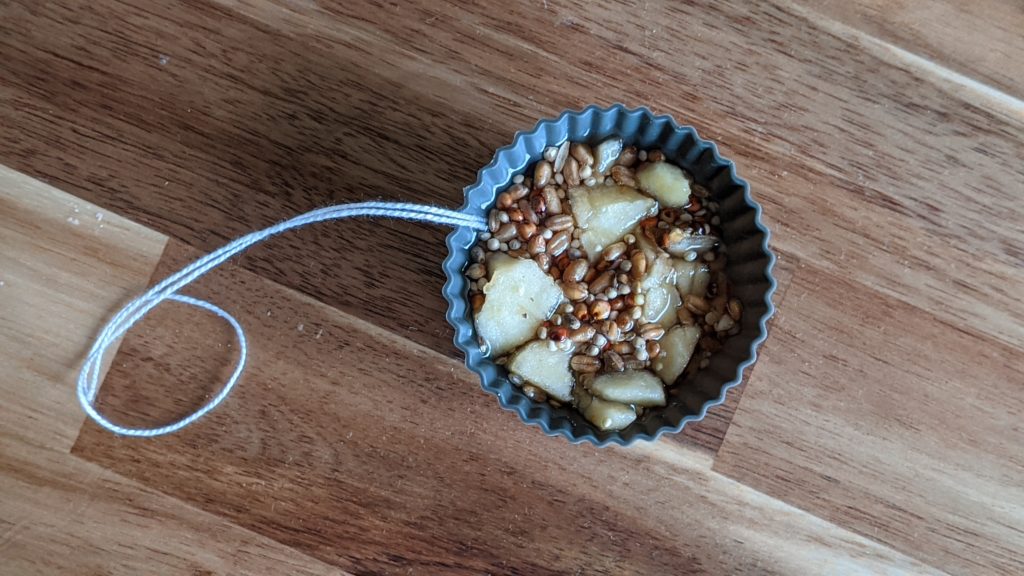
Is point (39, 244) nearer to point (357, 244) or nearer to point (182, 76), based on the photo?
point (182, 76)

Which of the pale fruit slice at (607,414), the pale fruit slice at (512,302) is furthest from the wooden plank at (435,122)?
the pale fruit slice at (607,414)

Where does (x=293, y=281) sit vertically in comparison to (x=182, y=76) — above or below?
below

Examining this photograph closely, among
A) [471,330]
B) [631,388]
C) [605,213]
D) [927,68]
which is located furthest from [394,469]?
[927,68]

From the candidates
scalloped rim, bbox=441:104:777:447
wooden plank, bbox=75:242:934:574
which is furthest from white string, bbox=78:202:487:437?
scalloped rim, bbox=441:104:777:447

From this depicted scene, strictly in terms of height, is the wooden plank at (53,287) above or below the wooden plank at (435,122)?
below

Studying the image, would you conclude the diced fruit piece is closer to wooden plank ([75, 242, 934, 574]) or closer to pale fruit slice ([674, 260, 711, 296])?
pale fruit slice ([674, 260, 711, 296])

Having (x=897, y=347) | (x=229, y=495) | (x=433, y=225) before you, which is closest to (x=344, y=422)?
(x=229, y=495)

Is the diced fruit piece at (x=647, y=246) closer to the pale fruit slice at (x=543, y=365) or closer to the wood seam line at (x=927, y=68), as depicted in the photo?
the pale fruit slice at (x=543, y=365)
